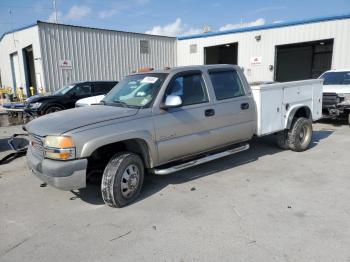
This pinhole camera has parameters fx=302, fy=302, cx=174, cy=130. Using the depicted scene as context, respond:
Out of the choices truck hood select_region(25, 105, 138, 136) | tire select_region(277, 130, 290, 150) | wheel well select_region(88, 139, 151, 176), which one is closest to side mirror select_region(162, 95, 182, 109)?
truck hood select_region(25, 105, 138, 136)

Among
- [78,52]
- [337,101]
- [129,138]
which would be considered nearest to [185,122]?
[129,138]

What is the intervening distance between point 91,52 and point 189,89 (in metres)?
14.7

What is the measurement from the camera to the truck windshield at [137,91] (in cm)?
448

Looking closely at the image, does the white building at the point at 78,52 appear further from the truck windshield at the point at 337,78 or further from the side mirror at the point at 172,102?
the side mirror at the point at 172,102

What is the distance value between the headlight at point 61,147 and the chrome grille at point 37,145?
0.27 metres

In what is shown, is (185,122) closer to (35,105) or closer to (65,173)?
(65,173)

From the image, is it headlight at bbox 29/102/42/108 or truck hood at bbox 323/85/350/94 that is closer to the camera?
truck hood at bbox 323/85/350/94

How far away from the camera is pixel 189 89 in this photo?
4.80 m

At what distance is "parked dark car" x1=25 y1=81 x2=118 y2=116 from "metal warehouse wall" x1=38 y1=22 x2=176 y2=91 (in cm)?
521

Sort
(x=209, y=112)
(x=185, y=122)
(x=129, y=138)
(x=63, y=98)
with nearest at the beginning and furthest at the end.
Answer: (x=129, y=138)
(x=185, y=122)
(x=209, y=112)
(x=63, y=98)

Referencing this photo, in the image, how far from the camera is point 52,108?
37.3 ft

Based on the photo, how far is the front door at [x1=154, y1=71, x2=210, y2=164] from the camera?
14.3 feet

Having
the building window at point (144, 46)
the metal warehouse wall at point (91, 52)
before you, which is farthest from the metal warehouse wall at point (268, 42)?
the building window at point (144, 46)

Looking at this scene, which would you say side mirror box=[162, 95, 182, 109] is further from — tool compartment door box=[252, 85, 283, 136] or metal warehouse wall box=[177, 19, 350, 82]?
metal warehouse wall box=[177, 19, 350, 82]
